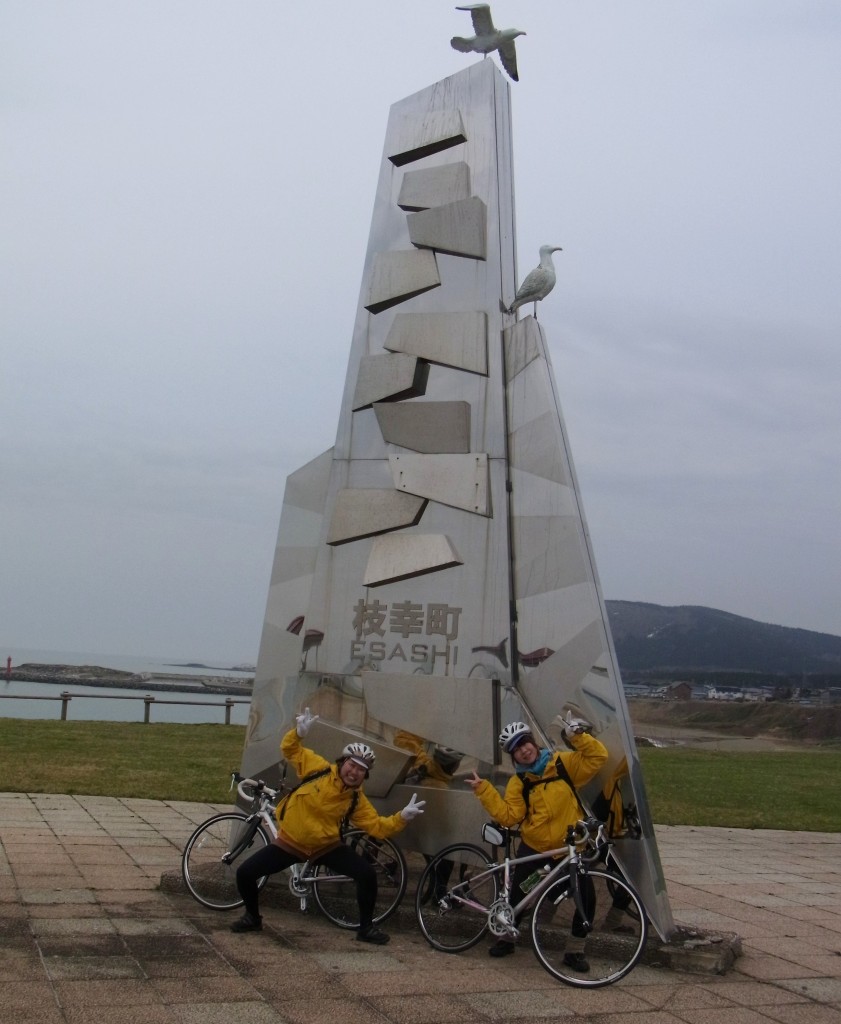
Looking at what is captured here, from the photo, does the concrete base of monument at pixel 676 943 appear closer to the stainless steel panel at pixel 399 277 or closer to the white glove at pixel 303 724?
the white glove at pixel 303 724

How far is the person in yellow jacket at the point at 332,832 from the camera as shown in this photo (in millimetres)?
6238

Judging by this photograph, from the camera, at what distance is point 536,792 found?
613 cm

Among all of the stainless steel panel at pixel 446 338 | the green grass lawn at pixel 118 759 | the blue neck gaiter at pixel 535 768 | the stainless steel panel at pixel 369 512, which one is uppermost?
the stainless steel panel at pixel 446 338

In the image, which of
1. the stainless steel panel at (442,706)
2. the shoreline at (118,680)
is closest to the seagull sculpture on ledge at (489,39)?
the stainless steel panel at (442,706)

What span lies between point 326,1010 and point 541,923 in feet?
5.38

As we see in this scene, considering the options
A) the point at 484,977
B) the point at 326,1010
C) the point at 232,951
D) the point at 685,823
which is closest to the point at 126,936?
the point at 232,951

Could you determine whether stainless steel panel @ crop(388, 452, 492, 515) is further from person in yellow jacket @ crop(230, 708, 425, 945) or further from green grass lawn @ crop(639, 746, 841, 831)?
green grass lawn @ crop(639, 746, 841, 831)

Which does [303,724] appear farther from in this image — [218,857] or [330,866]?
[218,857]

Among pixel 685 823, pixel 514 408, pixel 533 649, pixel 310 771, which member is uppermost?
pixel 514 408

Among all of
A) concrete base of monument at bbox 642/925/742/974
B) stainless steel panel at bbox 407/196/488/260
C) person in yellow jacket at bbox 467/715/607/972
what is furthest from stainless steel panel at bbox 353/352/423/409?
concrete base of monument at bbox 642/925/742/974

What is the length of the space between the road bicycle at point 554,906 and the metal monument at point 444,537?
27 centimetres

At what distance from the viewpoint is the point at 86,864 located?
8.04 metres

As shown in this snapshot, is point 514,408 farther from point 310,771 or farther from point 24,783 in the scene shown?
point 24,783

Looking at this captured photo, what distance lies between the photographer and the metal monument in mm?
6805
